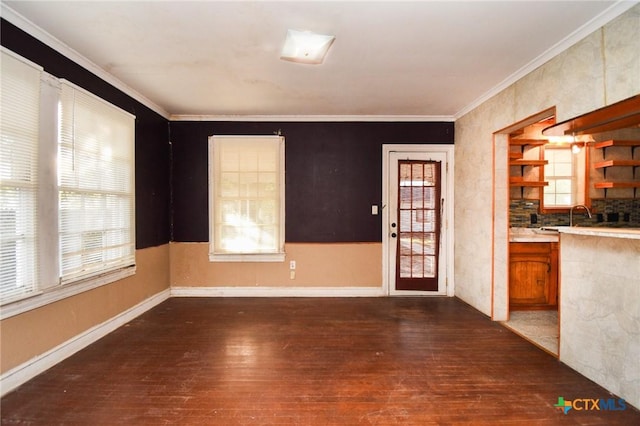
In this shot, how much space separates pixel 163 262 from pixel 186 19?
3.26 metres

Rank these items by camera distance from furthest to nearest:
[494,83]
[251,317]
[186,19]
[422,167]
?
[422,167] → [251,317] → [494,83] → [186,19]

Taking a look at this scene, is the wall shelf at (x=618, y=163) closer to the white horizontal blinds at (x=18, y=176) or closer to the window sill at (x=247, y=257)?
the window sill at (x=247, y=257)

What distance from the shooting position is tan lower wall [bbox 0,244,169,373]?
2174 mm

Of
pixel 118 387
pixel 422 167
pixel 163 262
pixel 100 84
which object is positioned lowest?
pixel 118 387

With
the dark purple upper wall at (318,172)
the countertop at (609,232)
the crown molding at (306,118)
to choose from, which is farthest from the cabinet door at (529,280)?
the crown molding at (306,118)

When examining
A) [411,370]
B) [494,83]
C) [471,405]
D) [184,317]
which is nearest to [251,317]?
[184,317]

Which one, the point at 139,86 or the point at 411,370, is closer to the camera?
the point at 411,370

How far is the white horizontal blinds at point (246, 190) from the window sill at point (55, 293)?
4.80 ft

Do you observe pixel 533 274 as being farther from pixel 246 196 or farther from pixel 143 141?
pixel 143 141

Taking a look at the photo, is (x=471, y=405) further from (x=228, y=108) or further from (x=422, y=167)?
(x=228, y=108)

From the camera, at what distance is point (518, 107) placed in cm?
302

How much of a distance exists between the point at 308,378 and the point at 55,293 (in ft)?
7.33

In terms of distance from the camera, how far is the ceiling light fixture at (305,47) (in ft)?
7.76

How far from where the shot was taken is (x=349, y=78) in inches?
124
